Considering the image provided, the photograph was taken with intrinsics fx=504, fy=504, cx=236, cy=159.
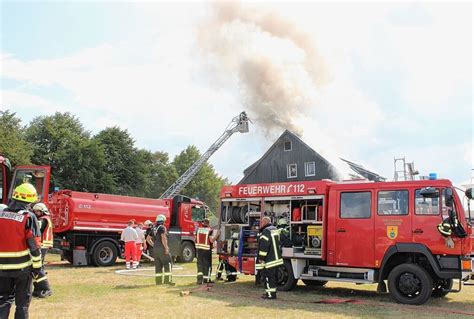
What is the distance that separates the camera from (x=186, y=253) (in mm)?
20422

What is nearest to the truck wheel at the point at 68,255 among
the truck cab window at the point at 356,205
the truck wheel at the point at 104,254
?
the truck wheel at the point at 104,254

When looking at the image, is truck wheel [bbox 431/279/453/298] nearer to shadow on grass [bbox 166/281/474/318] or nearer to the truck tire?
shadow on grass [bbox 166/281/474/318]

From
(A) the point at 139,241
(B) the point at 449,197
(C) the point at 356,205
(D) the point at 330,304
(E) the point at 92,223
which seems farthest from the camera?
(E) the point at 92,223

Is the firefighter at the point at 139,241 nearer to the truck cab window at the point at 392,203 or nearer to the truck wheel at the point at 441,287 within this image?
the truck cab window at the point at 392,203

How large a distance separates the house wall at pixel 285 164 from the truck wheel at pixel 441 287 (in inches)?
780

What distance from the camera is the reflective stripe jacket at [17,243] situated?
6.17 m

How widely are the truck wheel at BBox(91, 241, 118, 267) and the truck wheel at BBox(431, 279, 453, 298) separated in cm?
1144

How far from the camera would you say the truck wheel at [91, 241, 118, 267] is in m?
17.8

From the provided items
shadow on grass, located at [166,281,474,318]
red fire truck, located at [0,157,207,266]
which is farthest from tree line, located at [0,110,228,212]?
shadow on grass, located at [166,281,474,318]

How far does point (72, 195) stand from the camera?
17828mm

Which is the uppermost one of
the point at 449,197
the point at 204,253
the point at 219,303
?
the point at 449,197

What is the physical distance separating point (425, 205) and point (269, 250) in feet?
10.5

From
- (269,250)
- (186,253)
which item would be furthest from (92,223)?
(269,250)

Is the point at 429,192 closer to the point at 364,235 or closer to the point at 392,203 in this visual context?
the point at 392,203
